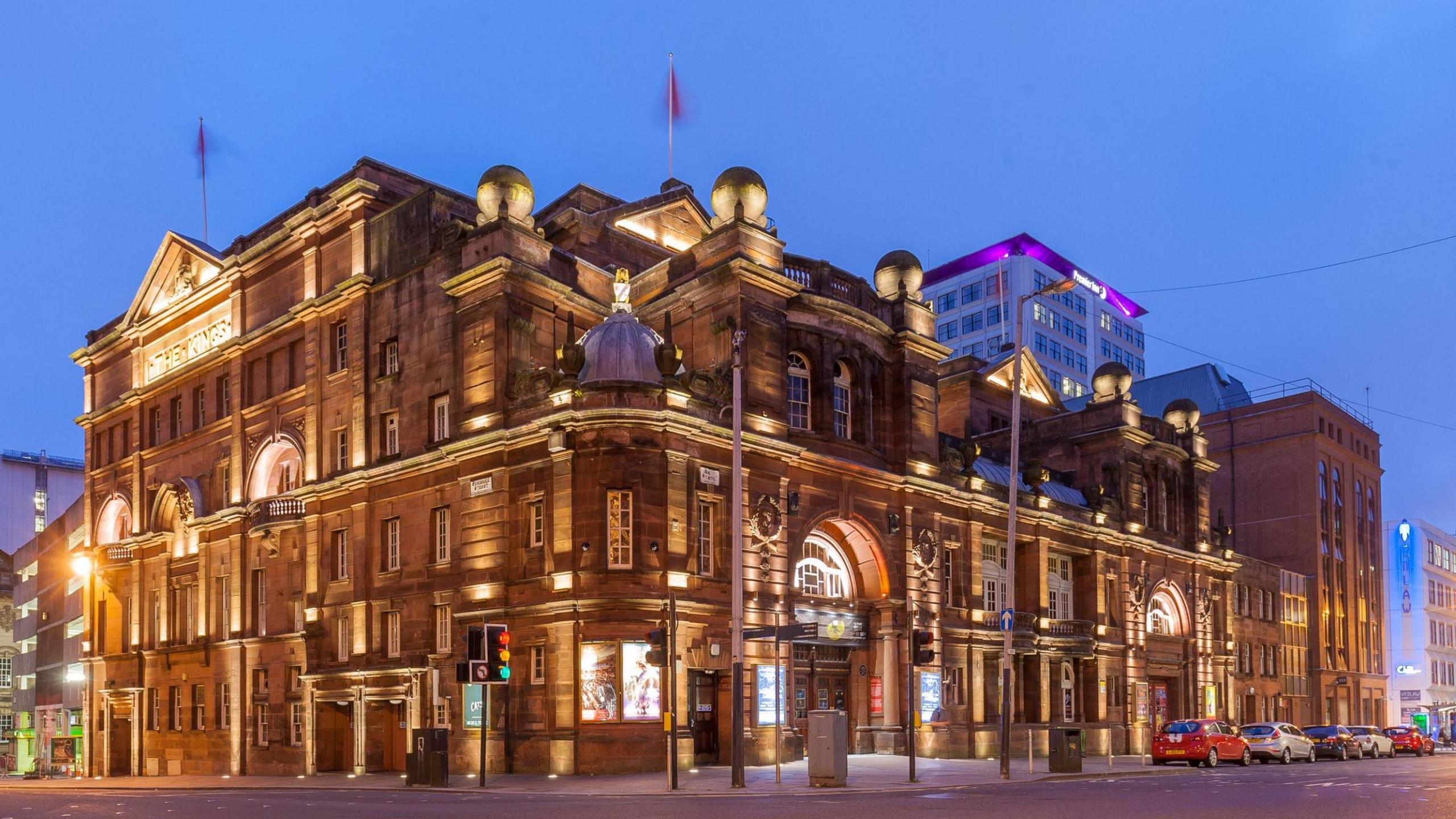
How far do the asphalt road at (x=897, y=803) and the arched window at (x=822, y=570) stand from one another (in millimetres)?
13259

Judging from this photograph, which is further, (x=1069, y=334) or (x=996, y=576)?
(x=1069, y=334)

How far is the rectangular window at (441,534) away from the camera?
4019 centimetres

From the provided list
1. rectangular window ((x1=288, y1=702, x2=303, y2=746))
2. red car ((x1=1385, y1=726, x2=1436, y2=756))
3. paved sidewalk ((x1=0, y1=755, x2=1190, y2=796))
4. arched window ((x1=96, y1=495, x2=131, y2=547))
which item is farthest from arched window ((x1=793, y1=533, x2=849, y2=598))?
arched window ((x1=96, y1=495, x2=131, y2=547))

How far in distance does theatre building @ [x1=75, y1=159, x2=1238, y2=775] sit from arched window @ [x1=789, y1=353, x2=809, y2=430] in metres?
0.17

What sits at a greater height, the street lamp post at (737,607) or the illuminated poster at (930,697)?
the street lamp post at (737,607)

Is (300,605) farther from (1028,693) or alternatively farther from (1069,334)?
(1069,334)

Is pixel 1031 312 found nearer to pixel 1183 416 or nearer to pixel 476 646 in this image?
pixel 1183 416

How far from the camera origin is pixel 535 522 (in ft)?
123

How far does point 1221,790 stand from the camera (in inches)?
990

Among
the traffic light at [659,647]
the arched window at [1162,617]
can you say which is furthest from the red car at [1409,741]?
the traffic light at [659,647]

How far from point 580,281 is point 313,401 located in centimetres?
1027

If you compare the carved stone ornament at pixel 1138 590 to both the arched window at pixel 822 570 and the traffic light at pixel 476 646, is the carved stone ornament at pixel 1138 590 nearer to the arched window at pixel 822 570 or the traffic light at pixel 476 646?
the arched window at pixel 822 570

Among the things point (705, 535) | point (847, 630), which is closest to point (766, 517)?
point (705, 535)

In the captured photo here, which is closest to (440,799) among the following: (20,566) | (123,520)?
(123,520)
